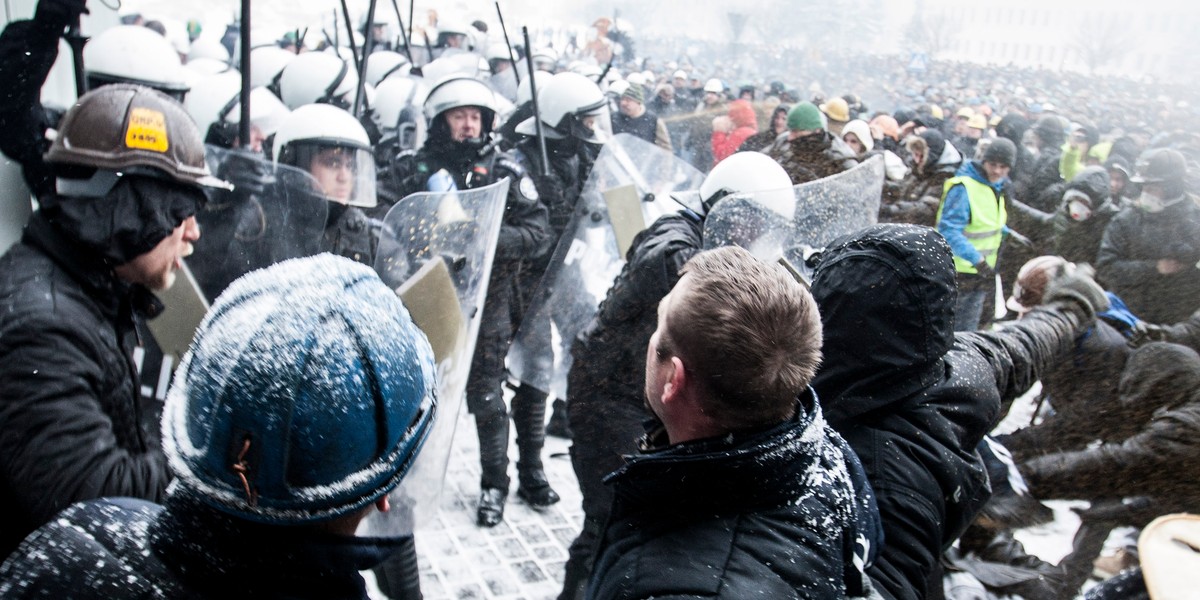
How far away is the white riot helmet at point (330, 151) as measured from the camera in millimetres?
3199

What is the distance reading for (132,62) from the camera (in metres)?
4.21

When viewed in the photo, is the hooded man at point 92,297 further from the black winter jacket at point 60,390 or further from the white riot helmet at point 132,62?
the white riot helmet at point 132,62

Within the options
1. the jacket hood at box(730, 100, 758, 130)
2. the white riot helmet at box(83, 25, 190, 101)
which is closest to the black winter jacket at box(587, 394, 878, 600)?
the white riot helmet at box(83, 25, 190, 101)

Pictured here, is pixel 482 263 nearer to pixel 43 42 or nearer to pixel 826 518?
pixel 826 518

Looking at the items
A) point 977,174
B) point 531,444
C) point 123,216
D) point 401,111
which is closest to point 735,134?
point 977,174

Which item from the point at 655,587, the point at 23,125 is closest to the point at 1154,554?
the point at 655,587

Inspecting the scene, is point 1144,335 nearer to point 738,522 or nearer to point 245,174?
point 738,522

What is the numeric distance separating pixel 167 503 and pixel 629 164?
10.6 feet

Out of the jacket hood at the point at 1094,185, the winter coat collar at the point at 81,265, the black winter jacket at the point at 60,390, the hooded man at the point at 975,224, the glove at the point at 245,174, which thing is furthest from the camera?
the jacket hood at the point at 1094,185

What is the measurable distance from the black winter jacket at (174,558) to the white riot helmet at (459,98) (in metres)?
4.19

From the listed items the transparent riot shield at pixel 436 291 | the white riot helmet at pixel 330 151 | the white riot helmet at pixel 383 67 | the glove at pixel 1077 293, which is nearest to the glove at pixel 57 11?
the white riot helmet at pixel 330 151

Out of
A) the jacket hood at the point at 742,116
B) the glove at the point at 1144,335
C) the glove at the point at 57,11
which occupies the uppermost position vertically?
the glove at the point at 57,11

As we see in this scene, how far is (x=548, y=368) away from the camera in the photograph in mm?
3918

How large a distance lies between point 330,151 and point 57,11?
1015mm
